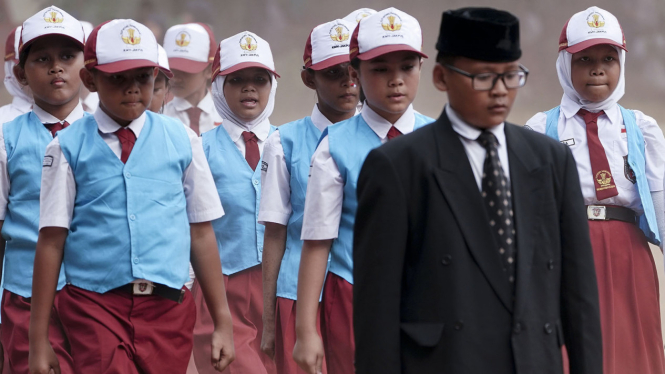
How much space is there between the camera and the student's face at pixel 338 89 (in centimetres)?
438

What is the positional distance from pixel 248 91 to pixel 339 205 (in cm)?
215

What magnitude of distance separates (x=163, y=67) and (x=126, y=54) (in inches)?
63.5

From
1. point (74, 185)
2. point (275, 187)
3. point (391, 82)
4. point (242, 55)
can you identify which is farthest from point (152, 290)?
point (242, 55)

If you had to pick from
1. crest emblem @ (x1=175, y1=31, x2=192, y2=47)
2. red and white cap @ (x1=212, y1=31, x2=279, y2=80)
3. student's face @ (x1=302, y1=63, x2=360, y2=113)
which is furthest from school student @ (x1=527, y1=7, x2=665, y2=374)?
crest emblem @ (x1=175, y1=31, x2=192, y2=47)

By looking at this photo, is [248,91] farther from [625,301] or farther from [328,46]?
[625,301]

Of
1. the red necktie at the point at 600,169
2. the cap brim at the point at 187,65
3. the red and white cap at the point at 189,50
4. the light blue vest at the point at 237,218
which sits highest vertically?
the red and white cap at the point at 189,50

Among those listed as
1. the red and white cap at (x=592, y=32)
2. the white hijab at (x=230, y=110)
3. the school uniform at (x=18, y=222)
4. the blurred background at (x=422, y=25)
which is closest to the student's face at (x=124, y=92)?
the school uniform at (x=18, y=222)

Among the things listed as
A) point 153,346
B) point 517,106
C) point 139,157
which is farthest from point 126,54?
point 517,106

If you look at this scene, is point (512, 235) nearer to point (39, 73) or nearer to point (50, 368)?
point (50, 368)

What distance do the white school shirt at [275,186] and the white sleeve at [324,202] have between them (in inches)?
22.7

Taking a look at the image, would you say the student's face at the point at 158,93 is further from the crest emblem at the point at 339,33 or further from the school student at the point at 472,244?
the school student at the point at 472,244

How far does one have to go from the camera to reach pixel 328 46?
445 cm

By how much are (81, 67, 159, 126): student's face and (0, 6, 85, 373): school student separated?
32.8 inches

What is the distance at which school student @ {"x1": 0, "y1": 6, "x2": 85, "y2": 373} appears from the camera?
14.1 feet
